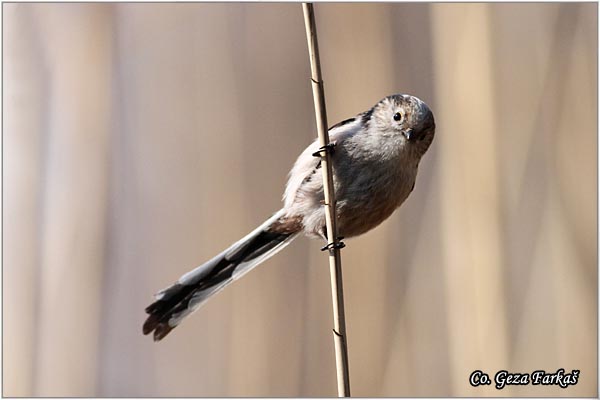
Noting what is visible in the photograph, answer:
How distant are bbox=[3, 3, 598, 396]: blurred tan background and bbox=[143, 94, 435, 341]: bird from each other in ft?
Result: 0.97

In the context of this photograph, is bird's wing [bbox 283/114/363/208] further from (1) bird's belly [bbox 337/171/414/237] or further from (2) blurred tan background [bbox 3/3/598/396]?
(2) blurred tan background [bbox 3/3/598/396]

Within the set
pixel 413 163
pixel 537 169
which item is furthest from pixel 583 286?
pixel 413 163

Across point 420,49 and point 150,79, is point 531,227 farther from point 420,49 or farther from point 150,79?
point 150,79

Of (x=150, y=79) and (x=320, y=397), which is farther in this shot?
(x=150, y=79)

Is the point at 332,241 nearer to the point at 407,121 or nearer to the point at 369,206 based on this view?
the point at 369,206

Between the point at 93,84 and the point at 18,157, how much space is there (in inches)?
14.4

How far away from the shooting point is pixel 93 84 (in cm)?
247

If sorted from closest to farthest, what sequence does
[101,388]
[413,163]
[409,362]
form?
[413,163] < [101,388] < [409,362]

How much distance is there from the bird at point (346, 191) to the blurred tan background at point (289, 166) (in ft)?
0.97

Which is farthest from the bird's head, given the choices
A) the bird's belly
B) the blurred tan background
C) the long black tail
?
the long black tail

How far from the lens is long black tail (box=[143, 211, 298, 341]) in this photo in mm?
2188

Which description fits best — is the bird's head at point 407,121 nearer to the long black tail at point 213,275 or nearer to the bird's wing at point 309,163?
the bird's wing at point 309,163

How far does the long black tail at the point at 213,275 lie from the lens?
219cm

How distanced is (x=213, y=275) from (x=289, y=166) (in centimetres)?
61
